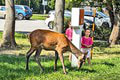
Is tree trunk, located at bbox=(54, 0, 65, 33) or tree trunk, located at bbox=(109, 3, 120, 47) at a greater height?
Answer: tree trunk, located at bbox=(54, 0, 65, 33)

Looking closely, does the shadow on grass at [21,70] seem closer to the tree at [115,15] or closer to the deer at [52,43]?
the deer at [52,43]

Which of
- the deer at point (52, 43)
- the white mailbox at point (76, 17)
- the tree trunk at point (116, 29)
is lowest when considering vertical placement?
the tree trunk at point (116, 29)

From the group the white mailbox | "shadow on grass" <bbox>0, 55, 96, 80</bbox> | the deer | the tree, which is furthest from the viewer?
the tree

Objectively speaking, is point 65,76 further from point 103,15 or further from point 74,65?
point 103,15

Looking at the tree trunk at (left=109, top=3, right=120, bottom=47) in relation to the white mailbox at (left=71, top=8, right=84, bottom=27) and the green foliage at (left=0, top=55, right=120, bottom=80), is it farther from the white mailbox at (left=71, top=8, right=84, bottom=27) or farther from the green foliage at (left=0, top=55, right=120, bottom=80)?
the white mailbox at (left=71, top=8, right=84, bottom=27)

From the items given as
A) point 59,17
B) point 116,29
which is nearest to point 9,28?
point 59,17

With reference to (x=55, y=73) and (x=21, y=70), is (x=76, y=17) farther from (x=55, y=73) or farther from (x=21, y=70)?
(x=21, y=70)

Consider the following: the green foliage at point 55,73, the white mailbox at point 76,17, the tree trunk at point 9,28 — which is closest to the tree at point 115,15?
the tree trunk at point 9,28

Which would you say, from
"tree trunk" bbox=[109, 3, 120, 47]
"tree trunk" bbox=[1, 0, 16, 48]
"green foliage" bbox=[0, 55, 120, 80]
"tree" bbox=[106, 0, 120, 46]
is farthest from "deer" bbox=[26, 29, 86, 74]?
"tree trunk" bbox=[109, 3, 120, 47]

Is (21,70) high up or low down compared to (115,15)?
down

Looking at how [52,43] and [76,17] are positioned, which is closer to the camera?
[52,43]

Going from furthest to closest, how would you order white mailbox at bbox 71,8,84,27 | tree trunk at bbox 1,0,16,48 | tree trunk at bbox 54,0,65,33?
tree trunk at bbox 1,0,16,48
tree trunk at bbox 54,0,65,33
white mailbox at bbox 71,8,84,27

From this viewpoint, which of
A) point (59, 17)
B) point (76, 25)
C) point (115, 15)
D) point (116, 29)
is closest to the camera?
point (76, 25)

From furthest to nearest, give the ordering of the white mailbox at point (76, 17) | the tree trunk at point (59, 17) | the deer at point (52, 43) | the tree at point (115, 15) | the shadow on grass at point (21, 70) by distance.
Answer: the tree at point (115, 15) → the tree trunk at point (59, 17) → the white mailbox at point (76, 17) → the deer at point (52, 43) → the shadow on grass at point (21, 70)
